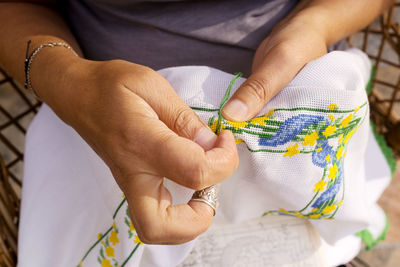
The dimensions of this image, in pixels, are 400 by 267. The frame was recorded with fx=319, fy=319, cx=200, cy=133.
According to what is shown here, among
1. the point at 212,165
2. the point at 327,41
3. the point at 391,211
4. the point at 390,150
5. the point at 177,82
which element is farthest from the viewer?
the point at 391,211

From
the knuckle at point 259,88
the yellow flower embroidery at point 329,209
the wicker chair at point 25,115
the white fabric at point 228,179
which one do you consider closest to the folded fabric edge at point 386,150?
the wicker chair at point 25,115

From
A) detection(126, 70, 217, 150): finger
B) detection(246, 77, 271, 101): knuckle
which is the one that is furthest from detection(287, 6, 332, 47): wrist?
detection(126, 70, 217, 150): finger

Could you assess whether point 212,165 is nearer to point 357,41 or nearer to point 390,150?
point 390,150

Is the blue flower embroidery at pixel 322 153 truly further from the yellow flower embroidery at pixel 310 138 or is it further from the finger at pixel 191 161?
the finger at pixel 191 161

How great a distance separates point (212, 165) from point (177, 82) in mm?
146

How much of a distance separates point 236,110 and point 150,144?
114 mm

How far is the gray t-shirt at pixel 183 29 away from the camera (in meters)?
0.54

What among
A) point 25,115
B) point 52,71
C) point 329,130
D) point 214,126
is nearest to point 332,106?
point 329,130

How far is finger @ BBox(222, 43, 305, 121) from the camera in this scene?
37 centimetres

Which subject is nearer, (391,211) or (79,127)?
(79,127)

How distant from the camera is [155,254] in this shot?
43 cm

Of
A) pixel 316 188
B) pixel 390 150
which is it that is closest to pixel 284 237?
pixel 316 188

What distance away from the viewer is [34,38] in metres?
0.50

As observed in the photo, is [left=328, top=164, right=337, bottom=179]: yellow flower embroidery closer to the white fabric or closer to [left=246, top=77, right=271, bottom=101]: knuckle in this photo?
the white fabric
